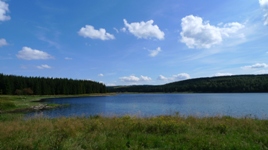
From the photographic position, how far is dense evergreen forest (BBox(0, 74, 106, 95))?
106106 mm

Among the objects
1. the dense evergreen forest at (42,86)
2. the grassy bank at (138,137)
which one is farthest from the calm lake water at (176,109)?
the dense evergreen forest at (42,86)

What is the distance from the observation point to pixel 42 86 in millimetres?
121312

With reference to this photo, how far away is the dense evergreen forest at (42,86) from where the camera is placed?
106106mm

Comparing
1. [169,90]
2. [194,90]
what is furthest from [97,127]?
[169,90]

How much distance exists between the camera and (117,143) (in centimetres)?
746

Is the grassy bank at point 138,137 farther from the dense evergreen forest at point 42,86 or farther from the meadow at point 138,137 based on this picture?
the dense evergreen forest at point 42,86

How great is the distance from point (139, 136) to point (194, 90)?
167061 mm

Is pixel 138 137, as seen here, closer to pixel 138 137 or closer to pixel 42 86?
pixel 138 137

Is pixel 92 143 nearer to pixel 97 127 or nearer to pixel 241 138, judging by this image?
pixel 97 127

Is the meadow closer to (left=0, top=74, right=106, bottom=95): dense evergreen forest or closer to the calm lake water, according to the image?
the calm lake water

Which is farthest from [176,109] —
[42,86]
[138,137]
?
[42,86]

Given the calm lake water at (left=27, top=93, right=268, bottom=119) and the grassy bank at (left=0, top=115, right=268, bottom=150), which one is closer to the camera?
the grassy bank at (left=0, top=115, right=268, bottom=150)

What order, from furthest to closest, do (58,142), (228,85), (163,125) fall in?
(228,85), (163,125), (58,142)

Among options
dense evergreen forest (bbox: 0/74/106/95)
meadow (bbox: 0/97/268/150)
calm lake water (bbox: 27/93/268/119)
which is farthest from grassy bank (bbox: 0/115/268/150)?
dense evergreen forest (bbox: 0/74/106/95)
